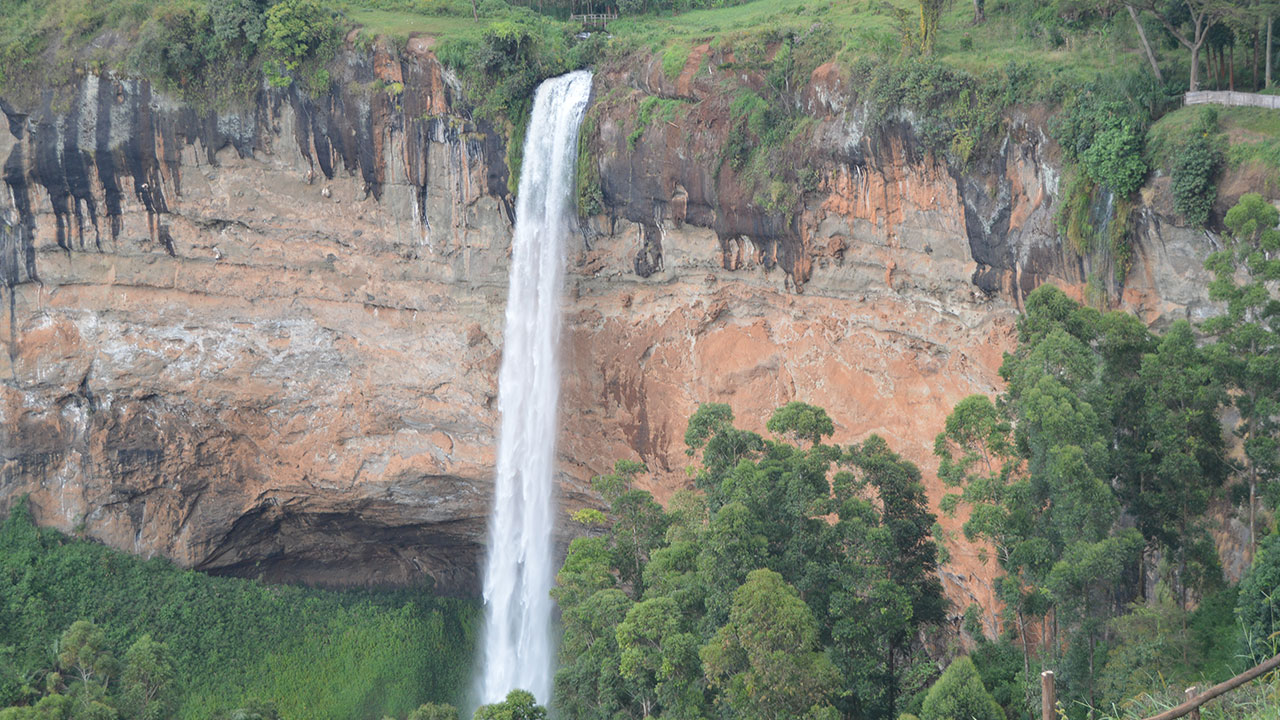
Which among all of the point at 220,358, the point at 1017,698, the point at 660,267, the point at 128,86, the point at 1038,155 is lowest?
the point at 1017,698

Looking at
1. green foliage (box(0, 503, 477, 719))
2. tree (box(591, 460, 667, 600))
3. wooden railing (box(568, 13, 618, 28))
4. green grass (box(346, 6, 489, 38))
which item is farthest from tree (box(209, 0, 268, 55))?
tree (box(591, 460, 667, 600))

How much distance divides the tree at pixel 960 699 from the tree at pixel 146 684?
15945 millimetres

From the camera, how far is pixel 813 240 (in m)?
22.2

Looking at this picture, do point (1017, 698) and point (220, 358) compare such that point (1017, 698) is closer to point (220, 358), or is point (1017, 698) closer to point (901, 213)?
point (901, 213)

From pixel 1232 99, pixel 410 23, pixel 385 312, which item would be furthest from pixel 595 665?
pixel 410 23

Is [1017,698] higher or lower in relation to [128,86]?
lower

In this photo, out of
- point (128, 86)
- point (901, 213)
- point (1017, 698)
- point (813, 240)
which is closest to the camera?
point (1017, 698)

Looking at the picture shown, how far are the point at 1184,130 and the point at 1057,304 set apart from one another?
3422 mm

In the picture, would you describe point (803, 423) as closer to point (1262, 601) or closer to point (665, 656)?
point (665, 656)

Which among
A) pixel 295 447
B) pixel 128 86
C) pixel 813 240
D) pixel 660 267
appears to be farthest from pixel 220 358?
pixel 813 240

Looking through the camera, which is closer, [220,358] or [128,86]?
[128,86]

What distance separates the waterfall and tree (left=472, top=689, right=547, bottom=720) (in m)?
9.14

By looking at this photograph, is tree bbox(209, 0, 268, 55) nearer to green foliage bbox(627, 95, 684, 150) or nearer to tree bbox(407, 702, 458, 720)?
green foliage bbox(627, 95, 684, 150)

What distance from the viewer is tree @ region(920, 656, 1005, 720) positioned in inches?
Answer: 515
